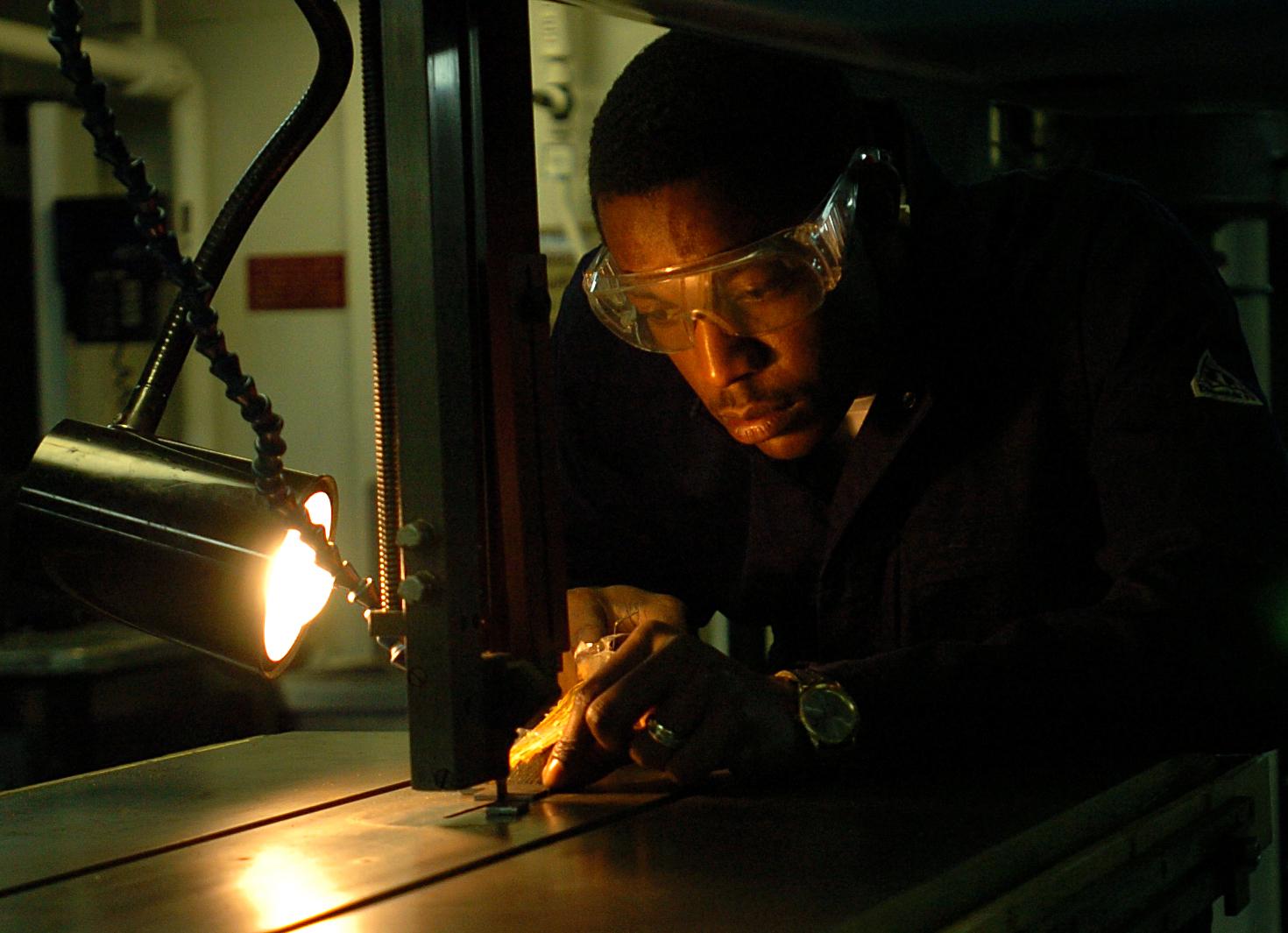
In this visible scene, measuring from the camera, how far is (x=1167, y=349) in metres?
1.47

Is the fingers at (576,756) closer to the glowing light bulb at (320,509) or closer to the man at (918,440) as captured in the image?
the man at (918,440)

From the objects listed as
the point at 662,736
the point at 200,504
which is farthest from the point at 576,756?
the point at 200,504

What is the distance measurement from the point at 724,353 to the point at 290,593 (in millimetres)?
464

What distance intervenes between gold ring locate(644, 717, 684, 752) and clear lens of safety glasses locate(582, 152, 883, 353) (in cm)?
38

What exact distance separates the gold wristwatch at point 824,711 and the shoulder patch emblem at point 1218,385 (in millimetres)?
437

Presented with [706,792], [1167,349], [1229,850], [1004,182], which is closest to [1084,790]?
[1229,850]

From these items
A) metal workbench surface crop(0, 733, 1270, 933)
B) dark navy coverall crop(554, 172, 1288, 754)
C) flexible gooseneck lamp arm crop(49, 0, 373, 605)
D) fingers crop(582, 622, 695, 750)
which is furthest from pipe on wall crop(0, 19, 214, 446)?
fingers crop(582, 622, 695, 750)

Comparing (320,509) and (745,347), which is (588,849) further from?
(745,347)

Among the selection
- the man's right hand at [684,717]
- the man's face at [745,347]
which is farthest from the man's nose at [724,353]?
the man's right hand at [684,717]

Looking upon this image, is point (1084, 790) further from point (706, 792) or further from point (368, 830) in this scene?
point (368, 830)

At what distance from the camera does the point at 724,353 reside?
1472mm

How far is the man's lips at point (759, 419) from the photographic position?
1.53m

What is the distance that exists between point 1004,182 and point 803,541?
45 cm

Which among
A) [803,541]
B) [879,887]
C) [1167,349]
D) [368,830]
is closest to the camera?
[879,887]
